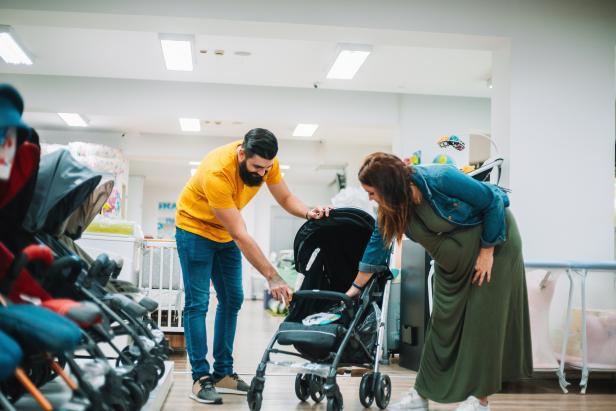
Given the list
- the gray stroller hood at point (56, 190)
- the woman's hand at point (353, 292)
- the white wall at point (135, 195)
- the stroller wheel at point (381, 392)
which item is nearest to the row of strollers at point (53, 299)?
the gray stroller hood at point (56, 190)

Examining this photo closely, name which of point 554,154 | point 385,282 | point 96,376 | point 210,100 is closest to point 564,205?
point 554,154

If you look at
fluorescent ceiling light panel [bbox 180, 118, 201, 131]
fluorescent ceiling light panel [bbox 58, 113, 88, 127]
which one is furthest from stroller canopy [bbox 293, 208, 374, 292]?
fluorescent ceiling light panel [bbox 58, 113, 88, 127]

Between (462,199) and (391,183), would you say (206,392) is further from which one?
(462,199)

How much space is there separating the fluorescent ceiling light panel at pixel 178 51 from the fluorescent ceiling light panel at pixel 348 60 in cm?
142

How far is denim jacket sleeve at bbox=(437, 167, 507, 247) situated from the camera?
2.77 meters

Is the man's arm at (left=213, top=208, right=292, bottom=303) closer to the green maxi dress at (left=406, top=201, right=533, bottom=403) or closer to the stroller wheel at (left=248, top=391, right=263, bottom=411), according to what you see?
the stroller wheel at (left=248, top=391, right=263, bottom=411)

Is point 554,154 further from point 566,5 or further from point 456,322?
point 456,322

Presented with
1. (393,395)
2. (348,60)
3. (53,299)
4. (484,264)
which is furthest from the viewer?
(348,60)

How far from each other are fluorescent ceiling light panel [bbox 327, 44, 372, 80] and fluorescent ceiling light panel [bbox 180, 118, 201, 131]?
11.3 ft

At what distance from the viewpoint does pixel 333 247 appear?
3477 mm

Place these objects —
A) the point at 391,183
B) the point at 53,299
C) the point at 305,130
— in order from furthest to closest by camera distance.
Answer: the point at 305,130 → the point at 391,183 → the point at 53,299

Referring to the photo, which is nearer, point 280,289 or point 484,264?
point 484,264

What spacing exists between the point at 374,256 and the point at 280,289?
19.1 inches

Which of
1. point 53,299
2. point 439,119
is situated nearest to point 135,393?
point 53,299
